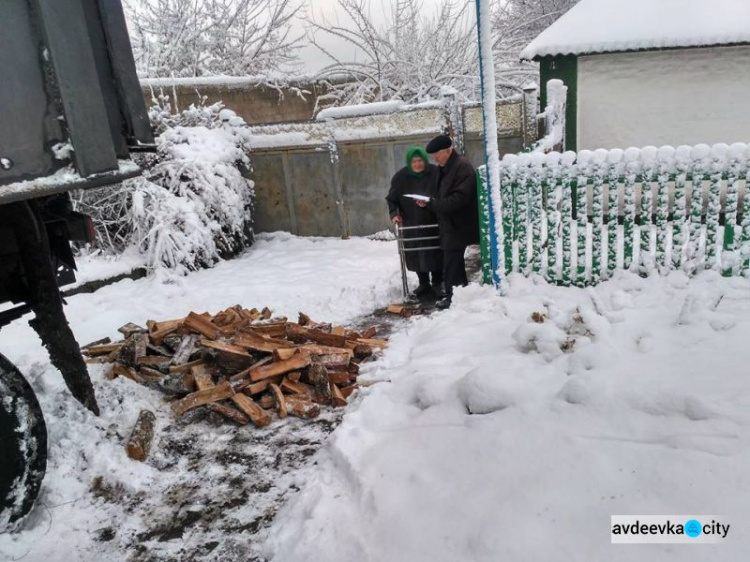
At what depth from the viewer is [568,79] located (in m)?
7.86

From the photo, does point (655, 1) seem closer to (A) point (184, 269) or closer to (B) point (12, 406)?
(A) point (184, 269)

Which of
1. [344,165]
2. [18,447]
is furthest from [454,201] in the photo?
[344,165]

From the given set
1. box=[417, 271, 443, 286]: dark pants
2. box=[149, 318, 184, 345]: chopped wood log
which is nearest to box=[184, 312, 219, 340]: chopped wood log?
box=[149, 318, 184, 345]: chopped wood log

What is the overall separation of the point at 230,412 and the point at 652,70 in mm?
7242

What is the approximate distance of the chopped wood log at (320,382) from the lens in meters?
3.81

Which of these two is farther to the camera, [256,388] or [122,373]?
[122,373]

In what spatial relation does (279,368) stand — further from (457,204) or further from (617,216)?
(617,216)

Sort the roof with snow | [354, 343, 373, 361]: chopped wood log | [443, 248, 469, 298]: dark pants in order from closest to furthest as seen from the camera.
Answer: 1. [354, 343, 373, 361]: chopped wood log
2. [443, 248, 469, 298]: dark pants
3. the roof with snow

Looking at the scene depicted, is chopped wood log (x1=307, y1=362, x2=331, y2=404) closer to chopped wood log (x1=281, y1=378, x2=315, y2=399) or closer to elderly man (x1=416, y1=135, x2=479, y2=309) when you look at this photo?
chopped wood log (x1=281, y1=378, x2=315, y2=399)

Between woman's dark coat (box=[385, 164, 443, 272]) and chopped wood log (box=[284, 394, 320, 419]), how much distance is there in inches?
108

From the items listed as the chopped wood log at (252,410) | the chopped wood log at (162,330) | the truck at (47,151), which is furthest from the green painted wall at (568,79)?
the truck at (47,151)

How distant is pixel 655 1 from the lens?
7.63m

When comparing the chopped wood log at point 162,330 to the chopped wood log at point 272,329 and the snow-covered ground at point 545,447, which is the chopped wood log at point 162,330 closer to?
the chopped wood log at point 272,329

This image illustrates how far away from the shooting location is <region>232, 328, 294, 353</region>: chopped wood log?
414cm
